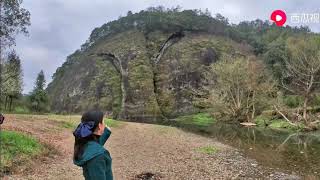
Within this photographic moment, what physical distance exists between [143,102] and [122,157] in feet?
358

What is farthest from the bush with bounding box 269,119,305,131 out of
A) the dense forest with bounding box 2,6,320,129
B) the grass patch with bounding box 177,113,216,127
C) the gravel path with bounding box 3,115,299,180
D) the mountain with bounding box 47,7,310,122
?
the mountain with bounding box 47,7,310,122

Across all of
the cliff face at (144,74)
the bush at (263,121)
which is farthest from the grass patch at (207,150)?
the cliff face at (144,74)

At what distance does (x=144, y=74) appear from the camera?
140250 millimetres

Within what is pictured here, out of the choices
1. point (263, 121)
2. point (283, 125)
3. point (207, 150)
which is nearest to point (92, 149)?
point (207, 150)

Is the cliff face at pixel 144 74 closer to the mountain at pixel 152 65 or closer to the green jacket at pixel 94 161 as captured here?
the mountain at pixel 152 65

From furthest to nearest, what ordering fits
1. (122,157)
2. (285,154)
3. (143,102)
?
(143,102) < (285,154) < (122,157)

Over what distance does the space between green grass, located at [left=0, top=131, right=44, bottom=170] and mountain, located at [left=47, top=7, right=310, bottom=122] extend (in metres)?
98.0

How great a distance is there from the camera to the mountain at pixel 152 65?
133m

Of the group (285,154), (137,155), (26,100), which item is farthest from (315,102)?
(26,100)

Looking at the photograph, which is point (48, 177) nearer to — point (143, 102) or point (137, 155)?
point (137, 155)

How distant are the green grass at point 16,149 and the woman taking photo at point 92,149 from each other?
10.2 meters

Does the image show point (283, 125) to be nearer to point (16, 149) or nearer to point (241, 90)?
point (241, 90)

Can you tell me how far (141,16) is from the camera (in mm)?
178250

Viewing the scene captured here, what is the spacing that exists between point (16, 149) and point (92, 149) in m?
13.5
